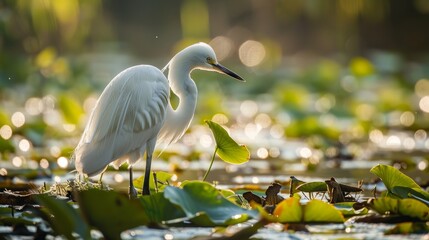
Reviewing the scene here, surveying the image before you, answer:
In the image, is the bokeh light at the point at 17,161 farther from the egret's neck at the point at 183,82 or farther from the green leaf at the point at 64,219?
the green leaf at the point at 64,219

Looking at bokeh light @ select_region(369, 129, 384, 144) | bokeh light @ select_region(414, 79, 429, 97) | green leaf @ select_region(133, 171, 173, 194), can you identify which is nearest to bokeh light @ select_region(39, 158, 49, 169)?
green leaf @ select_region(133, 171, 173, 194)

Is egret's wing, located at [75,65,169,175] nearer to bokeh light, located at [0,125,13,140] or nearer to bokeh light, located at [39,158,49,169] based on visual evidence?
bokeh light, located at [39,158,49,169]

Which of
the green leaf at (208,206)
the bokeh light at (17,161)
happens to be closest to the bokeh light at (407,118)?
the bokeh light at (17,161)

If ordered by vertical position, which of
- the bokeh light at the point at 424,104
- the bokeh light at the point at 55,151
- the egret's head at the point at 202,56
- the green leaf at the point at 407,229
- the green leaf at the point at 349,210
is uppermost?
the egret's head at the point at 202,56

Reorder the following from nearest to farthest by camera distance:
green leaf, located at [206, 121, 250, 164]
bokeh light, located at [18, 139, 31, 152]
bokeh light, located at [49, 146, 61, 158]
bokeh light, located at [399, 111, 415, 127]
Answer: green leaf, located at [206, 121, 250, 164] → bokeh light, located at [49, 146, 61, 158] → bokeh light, located at [18, 139, 31, 152] → bokeh light, located at [399, 111, 415, 127]

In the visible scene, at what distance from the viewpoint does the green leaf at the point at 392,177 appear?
4039 millimetres

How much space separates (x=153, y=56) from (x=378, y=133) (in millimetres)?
10500

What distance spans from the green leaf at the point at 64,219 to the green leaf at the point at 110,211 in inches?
1.7

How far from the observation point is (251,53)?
16.6 metres

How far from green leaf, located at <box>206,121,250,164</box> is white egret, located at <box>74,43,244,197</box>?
1.30ft

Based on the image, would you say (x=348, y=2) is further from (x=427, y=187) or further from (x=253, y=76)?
(x=427, y=187)

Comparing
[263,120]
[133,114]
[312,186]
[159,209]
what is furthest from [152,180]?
[263,120]

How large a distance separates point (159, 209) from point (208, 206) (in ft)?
0.66

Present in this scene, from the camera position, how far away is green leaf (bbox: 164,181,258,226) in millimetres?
3617
